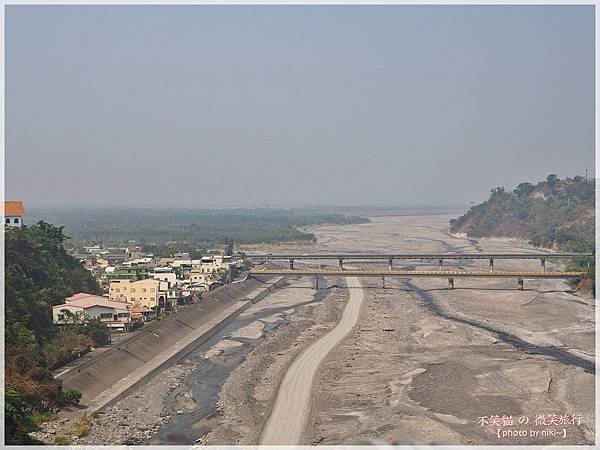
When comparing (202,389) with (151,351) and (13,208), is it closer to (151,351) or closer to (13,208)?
(151,351)

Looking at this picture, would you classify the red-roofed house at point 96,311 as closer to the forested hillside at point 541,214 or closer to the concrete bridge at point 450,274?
the concrete bridge at point 450,274

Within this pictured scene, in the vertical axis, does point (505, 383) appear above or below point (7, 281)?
below

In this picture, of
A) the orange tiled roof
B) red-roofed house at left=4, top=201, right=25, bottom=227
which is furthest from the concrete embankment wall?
the orange tiled roof

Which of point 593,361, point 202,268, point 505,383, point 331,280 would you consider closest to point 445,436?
point 505,383

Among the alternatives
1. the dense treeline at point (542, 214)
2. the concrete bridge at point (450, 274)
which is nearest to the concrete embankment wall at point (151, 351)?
the concrete bridge at point (450, 274)

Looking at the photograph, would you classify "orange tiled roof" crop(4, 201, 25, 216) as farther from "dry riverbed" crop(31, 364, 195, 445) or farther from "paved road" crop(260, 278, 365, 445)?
"dry riverbed" crop(31, 364, 195, 445)

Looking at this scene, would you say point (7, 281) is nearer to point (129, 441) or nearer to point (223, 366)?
point (223, 366)
